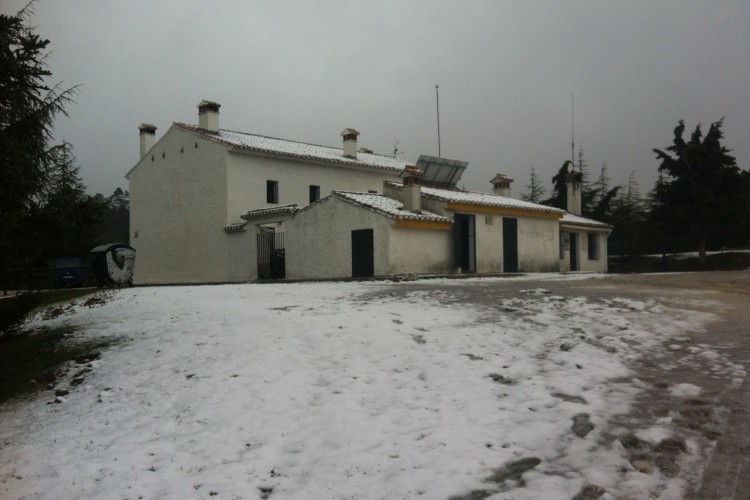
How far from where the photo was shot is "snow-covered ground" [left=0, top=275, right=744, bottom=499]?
5.23 metres

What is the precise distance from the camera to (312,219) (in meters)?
23.3

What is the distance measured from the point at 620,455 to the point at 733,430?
1252mm

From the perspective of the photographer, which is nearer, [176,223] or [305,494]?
[305,494]

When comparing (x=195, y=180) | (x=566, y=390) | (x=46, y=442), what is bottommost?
(x=46, y=442)

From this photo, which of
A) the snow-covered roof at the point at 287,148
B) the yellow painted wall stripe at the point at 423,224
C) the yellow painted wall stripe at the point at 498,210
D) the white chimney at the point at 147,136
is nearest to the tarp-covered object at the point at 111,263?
the snow-covered roof at the point at 287,148

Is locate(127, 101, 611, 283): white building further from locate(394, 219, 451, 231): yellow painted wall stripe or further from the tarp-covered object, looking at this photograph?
the tarp-covered object

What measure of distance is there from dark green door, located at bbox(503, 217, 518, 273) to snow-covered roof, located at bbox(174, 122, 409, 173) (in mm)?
10322

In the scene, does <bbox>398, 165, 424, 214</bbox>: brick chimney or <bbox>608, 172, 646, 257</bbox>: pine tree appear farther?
<bbox>608, 172, 646, 257</bbox>: pine tree

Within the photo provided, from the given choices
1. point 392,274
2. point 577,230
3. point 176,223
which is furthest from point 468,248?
point 176,223

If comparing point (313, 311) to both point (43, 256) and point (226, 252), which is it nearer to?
point (43, 256)

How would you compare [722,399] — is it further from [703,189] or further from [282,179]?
[703,189]

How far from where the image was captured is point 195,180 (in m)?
29.9

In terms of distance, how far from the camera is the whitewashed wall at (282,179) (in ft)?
92.7

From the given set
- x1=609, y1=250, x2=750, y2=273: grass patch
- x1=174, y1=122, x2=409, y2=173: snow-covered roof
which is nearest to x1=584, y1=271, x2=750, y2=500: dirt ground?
x1=174, y1=122, x2=409, y2=173: snow-covered roof
